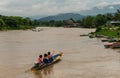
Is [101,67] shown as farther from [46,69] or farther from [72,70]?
[46,69]

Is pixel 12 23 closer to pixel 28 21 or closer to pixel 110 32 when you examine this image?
pixel 28 21

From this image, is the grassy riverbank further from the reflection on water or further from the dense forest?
the dense forest

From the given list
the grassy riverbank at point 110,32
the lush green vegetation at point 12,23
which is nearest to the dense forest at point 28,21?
the lush green vegetation at point 12,23

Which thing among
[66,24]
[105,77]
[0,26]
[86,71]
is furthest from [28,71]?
[66,24]

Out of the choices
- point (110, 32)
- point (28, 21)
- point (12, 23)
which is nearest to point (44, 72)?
point (110, 32)

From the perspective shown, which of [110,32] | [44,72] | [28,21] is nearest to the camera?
[44,72]

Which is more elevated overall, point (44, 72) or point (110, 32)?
point (110, 32)

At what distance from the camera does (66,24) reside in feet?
584

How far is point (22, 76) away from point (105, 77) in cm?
635

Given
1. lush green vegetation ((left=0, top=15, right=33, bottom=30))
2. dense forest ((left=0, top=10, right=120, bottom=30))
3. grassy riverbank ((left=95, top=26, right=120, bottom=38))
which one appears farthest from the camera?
lush green vegetation ((left=0, top=15, right=33, bottom=30))

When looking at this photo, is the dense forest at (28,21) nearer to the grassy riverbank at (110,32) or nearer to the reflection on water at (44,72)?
the grassy riverbank at (110,32)

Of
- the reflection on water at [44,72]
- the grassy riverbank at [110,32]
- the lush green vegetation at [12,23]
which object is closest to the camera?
the reflection on water at [44,72]

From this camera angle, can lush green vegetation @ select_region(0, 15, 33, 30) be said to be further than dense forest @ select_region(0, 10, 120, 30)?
Yes

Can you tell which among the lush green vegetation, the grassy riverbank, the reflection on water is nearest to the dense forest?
the lush green vegetation
